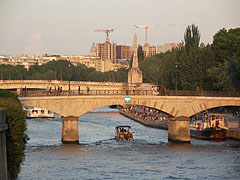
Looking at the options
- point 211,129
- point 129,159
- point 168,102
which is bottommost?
point 129,159

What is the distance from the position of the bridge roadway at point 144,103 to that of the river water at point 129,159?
175cm

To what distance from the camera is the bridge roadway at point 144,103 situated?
235ft

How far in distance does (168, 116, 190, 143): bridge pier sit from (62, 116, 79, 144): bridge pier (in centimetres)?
1128

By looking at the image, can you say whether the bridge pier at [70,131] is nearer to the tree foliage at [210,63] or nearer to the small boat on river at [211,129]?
the small boat on river at [211,129]

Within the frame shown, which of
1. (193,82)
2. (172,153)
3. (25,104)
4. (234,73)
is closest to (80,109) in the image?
(25,104)

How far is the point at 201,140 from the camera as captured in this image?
78.0 m

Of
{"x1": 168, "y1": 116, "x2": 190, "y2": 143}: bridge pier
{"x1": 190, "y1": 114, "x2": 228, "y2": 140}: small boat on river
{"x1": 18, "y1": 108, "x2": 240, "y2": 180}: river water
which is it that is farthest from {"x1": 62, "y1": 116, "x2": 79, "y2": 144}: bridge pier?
{"x1": 190, "y1": 114, "x2": 228, "y2": 140}: small boat on river

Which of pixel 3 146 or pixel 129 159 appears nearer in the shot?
pixel 3 146

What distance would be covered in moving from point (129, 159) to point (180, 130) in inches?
548

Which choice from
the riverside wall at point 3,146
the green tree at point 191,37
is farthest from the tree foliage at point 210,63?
the riverside wall at point 3,146

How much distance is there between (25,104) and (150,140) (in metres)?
16.4

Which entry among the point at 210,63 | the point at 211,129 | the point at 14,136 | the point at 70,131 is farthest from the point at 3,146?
the point at 210,63

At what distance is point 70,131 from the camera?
71.5 meters

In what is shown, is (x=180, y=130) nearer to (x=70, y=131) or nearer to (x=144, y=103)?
(x=144, y=103)
